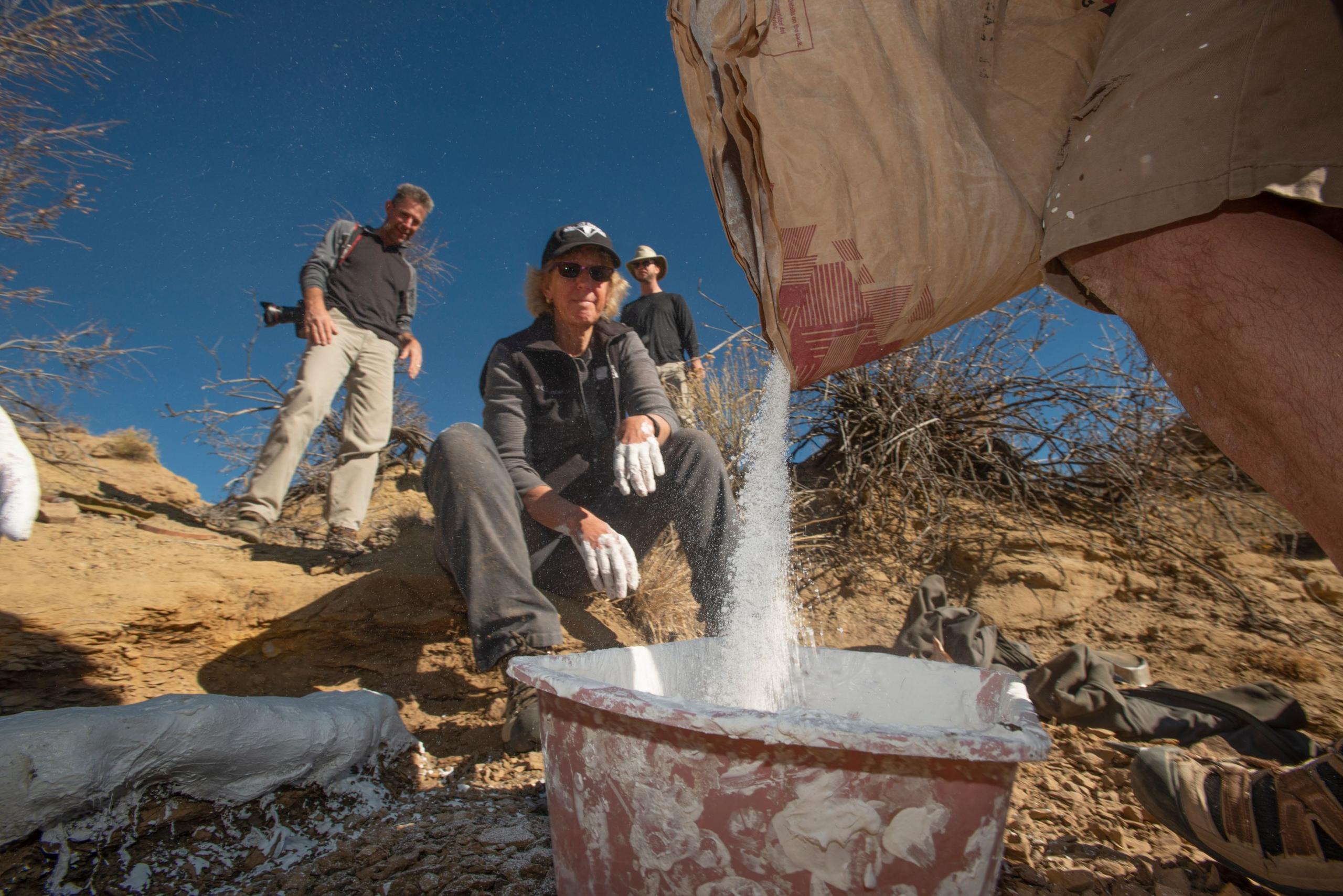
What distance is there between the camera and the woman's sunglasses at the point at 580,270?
241 cm

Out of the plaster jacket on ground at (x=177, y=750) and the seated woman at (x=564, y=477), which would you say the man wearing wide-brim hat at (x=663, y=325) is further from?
the plaster jacket on ground at (x=177, y=750)

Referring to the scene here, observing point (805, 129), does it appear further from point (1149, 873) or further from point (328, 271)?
point (328, 271)

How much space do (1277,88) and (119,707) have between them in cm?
185

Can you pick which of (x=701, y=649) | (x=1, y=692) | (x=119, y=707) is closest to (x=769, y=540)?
(x=701, y=649)

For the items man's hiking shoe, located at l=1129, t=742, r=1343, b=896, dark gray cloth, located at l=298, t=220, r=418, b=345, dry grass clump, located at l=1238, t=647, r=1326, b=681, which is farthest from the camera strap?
dry grass clump, located at l=1238, t=647, r=1326, b=681

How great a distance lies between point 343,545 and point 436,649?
2.62 feet

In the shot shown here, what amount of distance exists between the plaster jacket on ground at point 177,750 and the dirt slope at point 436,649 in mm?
52

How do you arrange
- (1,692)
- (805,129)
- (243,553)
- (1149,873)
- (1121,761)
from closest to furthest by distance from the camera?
1. (805,129)
2. (1149,873)
3. (1121,761)
4. (1,692)
5. (243,553)

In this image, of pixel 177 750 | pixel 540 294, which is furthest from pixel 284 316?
pixel 177 750

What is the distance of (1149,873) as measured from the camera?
1077 millimetres

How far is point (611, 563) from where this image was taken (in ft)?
6.03

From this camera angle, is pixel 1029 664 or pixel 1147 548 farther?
pixel 1147 548

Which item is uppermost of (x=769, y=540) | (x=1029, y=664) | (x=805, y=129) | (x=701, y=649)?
(x=805, y=129)

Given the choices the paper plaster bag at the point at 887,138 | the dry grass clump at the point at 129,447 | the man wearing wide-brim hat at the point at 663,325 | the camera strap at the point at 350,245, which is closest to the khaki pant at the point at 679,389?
the man wearing wide-brim hat at the point at 663,325
